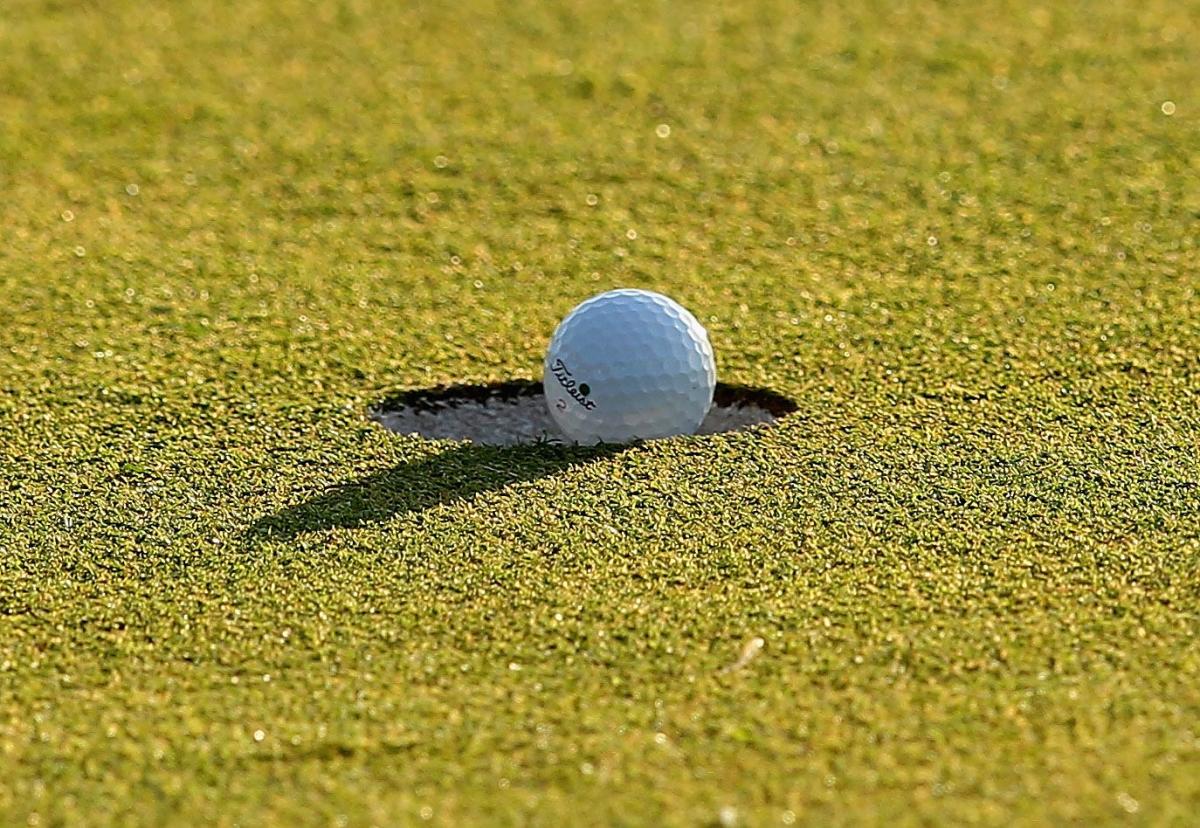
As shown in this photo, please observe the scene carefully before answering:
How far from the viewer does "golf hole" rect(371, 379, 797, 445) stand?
16.2 ft

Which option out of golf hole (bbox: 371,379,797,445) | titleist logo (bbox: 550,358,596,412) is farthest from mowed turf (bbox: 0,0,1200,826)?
titleist logo (bbox: 550,358,596,412)

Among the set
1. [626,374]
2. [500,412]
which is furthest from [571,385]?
[500,412]

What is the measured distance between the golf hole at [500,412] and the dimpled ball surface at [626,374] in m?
0.15

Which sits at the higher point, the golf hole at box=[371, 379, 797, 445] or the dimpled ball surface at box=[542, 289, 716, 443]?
the dimpled ball surface at box=[542, 289, 716, 443]

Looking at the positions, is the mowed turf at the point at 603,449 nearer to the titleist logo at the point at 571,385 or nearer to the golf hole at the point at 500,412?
the golf hole at the point at 500,412

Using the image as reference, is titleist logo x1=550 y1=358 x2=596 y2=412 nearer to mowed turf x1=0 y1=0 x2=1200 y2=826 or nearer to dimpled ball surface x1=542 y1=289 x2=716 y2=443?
dimpled ball surface x1=542 y1=289 x2=716 y2=443

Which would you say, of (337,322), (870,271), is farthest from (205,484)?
(870,271)

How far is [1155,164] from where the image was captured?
6.76m

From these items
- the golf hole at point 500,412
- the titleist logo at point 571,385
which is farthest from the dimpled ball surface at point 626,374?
the golf hole at point 500,412

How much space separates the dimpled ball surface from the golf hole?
0.15 meters

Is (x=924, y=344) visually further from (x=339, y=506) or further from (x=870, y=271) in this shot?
(x=339, y=506)

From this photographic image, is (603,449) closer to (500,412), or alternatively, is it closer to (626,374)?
(626,374)

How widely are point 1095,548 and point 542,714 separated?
1381 millimetres

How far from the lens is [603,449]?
15.5ft
